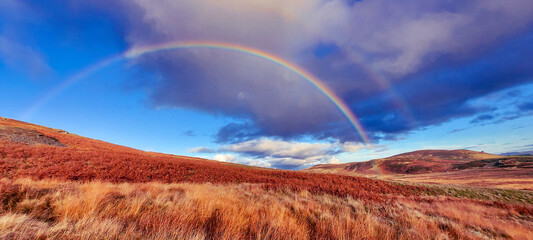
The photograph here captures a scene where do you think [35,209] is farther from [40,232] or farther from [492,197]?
[492,197]

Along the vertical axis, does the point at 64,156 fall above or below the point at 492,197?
above

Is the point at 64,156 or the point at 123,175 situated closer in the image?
the point at 123,175

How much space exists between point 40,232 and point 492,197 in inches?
1243

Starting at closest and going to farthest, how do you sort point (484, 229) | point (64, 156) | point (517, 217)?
point (484, 229) < point (517, 217) < point (64, 156)

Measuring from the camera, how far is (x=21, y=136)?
2355cm

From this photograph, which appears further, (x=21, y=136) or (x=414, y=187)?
(x=21, y=136)

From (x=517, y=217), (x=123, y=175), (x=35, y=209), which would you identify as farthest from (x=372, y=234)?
(x=123, y=175)

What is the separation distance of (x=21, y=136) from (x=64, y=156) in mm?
16961

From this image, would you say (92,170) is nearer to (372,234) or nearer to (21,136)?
(372,234)

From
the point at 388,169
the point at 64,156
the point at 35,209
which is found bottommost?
the point at 388,169

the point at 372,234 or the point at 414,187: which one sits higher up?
the point at 372,234

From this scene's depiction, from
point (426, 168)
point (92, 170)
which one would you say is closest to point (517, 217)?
point (92, 170)

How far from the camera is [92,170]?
1263 centimetres

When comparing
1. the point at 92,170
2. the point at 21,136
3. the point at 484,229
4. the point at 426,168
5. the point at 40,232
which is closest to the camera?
the point at 40,232
